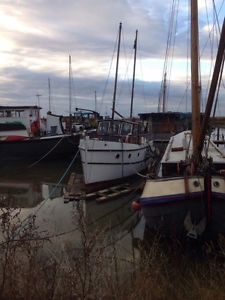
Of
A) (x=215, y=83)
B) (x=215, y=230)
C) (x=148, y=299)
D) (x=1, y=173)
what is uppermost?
(x=215, y=83)

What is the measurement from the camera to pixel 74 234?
1155 cm

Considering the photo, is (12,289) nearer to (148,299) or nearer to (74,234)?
(148,299)

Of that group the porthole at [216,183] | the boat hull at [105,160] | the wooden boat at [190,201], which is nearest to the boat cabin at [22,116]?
the boat hull at [105,160]

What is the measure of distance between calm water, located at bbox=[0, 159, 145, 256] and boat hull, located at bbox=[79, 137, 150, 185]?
60.1 inches

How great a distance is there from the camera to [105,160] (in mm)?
19266

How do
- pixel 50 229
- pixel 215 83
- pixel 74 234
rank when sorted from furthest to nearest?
pixel 50 229 < pixel 74 234 < pixel 215 83

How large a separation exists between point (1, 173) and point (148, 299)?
21508 mm

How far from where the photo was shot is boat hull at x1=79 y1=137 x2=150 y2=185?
18.9 m

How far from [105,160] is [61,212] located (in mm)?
4953

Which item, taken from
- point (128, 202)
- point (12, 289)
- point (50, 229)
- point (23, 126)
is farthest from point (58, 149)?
point (12, 289)

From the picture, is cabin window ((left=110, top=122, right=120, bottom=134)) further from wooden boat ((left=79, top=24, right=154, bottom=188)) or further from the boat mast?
the boat mast

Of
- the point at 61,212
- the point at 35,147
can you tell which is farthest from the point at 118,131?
the point at 35,147

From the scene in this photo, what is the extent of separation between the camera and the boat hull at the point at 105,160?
1891 centimetres

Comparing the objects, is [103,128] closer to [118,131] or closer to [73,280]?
[118,131]
